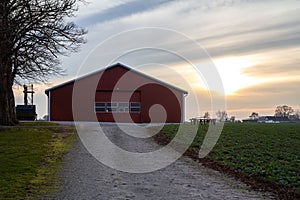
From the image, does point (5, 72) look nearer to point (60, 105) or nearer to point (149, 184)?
point (60, 105)

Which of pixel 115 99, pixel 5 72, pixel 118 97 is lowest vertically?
pixel 115 99

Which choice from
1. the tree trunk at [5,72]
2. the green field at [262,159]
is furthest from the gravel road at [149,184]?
the tree trunk at [5,72]

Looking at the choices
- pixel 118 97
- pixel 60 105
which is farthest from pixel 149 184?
pixel 60 105

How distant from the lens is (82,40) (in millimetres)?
23938

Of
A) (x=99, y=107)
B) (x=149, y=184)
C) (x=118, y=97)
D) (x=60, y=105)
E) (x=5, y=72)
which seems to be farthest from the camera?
(x=118, y=97)

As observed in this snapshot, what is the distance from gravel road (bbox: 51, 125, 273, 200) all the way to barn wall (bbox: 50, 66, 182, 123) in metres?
25.7

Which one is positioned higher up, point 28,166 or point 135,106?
point 135,106

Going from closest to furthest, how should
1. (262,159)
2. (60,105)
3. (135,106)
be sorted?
(262,159)
(60,105)
(135,106)

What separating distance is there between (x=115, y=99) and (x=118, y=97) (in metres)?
0.37

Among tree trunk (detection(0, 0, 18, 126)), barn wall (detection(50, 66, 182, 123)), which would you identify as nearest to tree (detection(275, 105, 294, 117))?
barn wall (detection(50, 66, 182, 123))

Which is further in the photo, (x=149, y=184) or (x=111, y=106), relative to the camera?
(x=111, y=106)

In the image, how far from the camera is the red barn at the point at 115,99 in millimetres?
38719

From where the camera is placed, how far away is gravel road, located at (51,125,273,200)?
8617 mm

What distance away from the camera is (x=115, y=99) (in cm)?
3912
